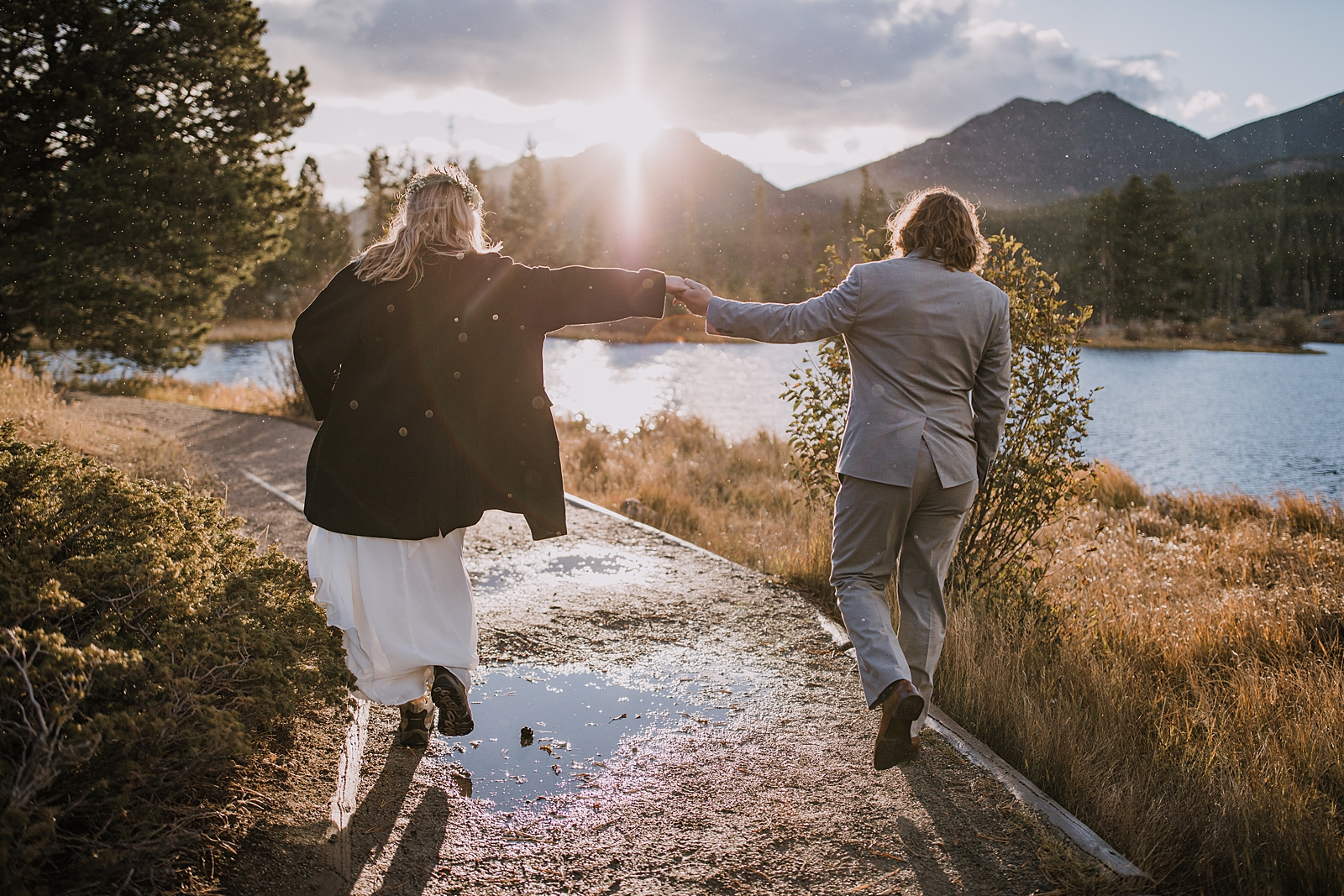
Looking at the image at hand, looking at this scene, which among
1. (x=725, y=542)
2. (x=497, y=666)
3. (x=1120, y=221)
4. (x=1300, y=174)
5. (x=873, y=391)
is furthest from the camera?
(x=1300, y=174)

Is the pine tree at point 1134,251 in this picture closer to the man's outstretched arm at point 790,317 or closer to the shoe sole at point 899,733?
the man's outstretched arm at point 790,317

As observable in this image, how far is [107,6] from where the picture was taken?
15.7m

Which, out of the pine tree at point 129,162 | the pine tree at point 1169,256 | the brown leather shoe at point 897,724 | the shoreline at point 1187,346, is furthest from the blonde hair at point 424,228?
the pine tree at point 1169,256

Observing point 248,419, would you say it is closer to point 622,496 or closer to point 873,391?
point 622,496

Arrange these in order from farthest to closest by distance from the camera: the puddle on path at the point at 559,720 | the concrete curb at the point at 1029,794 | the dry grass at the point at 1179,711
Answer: the puddle on path at the point at 559,720 → the dry grass at the point at 1179,711 → the concrete curb at the point at 1029,794

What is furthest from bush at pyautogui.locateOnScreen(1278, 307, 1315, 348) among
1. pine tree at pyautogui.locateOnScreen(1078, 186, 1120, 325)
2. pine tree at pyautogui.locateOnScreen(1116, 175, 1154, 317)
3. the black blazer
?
the black blazer

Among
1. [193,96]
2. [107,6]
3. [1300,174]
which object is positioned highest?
[1300,174]

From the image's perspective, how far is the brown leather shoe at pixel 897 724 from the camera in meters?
3.10

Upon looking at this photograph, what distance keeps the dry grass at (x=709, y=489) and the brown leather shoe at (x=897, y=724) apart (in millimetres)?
2685

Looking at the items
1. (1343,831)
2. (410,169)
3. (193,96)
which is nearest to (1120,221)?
(410,169)

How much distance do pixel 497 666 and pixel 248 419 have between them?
11.4 meters

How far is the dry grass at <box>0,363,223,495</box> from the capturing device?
805 cm

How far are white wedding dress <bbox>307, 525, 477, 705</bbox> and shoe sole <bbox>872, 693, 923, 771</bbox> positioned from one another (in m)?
1.63

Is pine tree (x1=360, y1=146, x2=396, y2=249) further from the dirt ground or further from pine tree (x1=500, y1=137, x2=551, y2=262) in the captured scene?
the dirt ground
